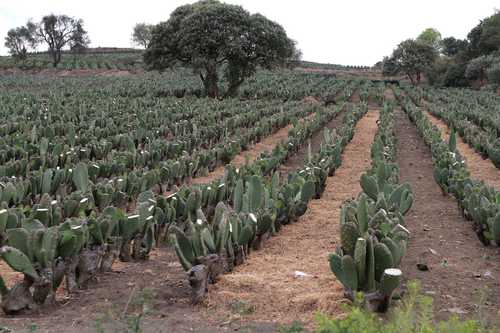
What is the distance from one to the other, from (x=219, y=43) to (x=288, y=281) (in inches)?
882

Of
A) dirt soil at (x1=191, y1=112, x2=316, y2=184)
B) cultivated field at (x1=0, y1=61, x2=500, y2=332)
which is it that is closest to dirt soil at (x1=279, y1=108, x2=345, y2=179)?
dirt soil at (x1=191, y1=112, x2=316, y2=184)

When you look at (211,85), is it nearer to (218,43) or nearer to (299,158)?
(218,43)

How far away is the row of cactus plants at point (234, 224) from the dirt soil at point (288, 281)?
108mm

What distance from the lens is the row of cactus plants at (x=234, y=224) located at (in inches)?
155

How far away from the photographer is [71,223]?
393cm

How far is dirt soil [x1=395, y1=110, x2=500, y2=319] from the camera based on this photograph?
145 inches

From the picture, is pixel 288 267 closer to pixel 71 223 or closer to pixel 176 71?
pixel 71 223

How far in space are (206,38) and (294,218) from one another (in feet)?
66.0

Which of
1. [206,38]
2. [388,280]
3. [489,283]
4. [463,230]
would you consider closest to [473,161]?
[463,230]

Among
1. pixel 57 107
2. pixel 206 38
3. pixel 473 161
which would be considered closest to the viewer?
pixel 473 161

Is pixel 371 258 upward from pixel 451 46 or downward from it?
downward

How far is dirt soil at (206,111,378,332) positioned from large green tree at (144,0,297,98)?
1972 cm

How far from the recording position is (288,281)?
416 cm

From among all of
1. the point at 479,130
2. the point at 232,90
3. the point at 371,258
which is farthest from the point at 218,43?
the point at 371,258
